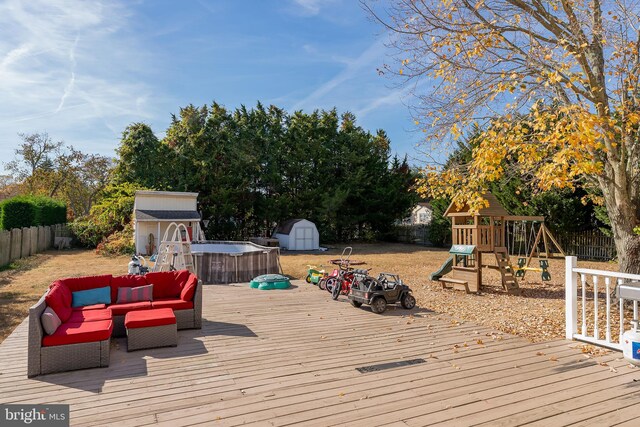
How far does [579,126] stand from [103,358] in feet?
23.2

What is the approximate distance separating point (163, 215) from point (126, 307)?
59.6 feet

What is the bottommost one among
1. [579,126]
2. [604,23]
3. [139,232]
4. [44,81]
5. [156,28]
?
[139,232]

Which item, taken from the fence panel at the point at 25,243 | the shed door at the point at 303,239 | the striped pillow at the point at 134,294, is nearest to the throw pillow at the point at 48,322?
the striped pillow at the point at 134,294

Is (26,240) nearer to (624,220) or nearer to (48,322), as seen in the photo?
(48,322)

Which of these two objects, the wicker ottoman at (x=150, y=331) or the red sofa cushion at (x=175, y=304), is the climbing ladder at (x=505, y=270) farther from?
the wicker ottoman at (x=150, y=331)

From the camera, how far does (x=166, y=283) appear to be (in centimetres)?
706

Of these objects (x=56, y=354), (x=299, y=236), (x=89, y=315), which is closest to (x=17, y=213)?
(x=299, y=236)

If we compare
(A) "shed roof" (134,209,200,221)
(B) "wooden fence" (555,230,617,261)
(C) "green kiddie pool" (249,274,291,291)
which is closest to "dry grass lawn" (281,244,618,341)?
(C) "green kiddie pool" (249,274,291,291)

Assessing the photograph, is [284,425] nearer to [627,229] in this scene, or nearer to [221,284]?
[627,229]

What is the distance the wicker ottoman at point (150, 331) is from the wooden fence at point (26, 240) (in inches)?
562

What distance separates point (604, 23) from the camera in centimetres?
692

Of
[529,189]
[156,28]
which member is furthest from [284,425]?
[529,189]

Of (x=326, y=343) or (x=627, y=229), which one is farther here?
(x=627, y=229)

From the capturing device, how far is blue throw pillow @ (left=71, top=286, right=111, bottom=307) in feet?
20.8
